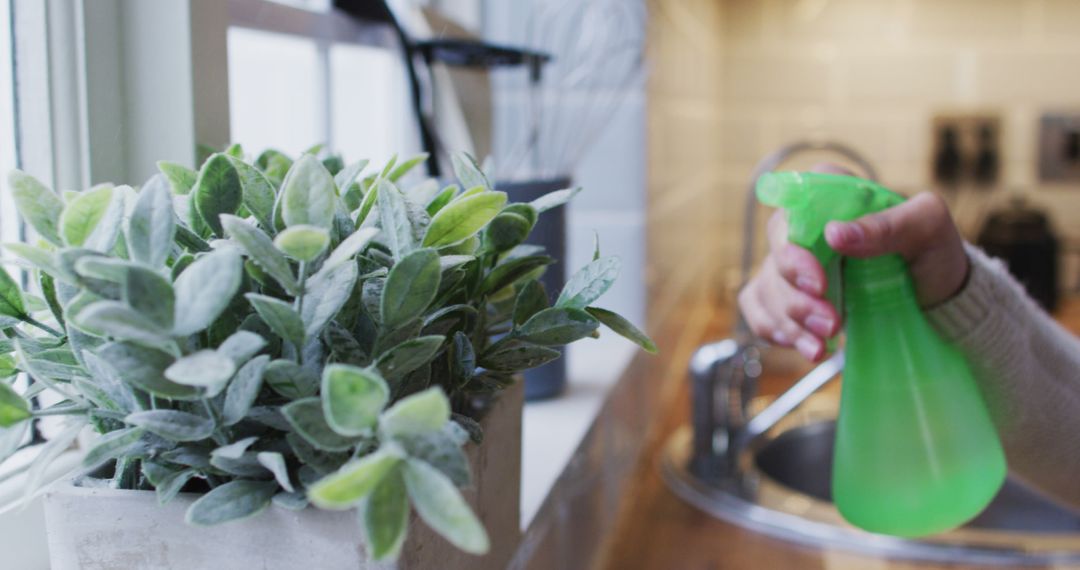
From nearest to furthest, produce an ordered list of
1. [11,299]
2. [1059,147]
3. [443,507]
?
[443,507]
[11,299]
[1059,147]

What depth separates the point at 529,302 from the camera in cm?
38

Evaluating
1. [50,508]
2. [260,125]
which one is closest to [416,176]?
[260,125]

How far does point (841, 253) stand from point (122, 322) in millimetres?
425

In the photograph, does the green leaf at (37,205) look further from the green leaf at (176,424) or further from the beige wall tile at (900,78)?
the beige wall tile at (900,78)

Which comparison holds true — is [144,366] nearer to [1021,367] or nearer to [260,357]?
[260,357]

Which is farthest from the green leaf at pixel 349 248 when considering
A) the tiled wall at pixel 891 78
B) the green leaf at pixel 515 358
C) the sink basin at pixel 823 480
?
the tiled wall at pixel 891 78

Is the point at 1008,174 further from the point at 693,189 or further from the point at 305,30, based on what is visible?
the point at 305,30

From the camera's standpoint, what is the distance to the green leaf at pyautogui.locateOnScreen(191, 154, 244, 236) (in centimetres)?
33

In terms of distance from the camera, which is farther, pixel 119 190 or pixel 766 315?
pixel 766 315

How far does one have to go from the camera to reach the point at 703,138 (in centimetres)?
196

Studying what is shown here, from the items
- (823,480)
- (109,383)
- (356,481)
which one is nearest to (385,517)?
(356,481)

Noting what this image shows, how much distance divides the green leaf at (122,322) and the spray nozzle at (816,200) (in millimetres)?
369

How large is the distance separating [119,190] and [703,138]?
1.72 m

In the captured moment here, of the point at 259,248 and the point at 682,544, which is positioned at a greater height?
the point at 259,248
